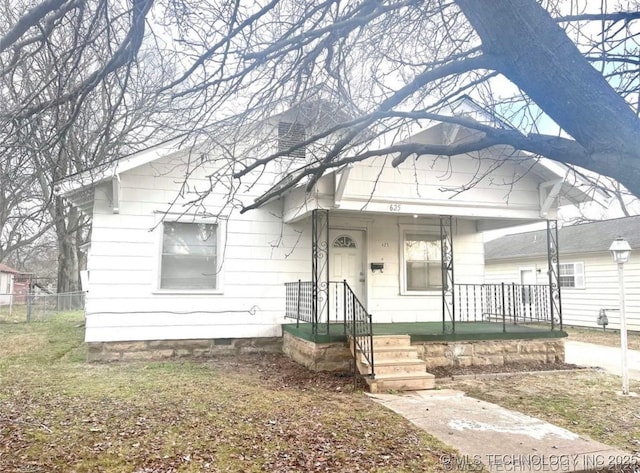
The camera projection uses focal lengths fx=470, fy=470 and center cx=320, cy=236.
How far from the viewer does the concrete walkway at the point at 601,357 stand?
8.48 m

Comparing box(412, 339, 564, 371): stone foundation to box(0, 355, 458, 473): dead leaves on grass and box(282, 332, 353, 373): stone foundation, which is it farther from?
box(0, 355, 458, 473): dead leaves on grass

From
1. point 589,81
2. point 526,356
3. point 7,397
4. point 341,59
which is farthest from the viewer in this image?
point 526,356

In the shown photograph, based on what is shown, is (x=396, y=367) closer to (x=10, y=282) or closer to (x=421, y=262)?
(x=421, y=262)

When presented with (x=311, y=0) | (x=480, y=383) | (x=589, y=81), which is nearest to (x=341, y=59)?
(x=311, y=0)

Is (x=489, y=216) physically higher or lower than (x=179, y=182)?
lower

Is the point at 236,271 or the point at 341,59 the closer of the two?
the point at 341,59

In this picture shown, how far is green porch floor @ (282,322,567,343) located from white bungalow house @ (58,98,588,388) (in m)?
0.15

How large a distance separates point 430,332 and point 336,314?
2.01 m

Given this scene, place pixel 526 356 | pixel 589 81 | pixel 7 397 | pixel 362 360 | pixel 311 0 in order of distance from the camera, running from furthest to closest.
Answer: pixel 526 356
pixel 362 360
pixel 7 397
pixel 311 0
pixel 589 81

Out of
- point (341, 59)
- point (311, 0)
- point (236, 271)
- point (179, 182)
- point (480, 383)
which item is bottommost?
point (480, 383)

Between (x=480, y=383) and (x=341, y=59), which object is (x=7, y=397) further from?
(x=480, y=383)

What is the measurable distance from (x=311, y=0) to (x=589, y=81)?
3125mm

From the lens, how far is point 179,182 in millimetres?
8781

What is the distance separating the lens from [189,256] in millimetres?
8914
